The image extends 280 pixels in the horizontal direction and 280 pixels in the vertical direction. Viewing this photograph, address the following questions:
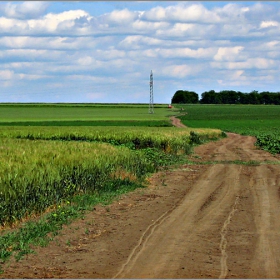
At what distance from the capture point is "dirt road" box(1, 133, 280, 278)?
29.7 ft

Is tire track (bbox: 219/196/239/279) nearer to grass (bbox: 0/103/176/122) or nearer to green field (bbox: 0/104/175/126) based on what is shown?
green field (bbox: 0/104/175/126)

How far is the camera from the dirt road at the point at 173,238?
9.05 metres

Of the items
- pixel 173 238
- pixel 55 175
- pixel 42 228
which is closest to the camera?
pixel 173 238

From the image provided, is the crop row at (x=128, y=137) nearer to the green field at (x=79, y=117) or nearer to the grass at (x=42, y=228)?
the grass at (x=42, y=228)

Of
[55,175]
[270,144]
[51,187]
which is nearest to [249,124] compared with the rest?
[270,144]

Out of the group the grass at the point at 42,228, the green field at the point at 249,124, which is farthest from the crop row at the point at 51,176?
the green field at the point at 249,124

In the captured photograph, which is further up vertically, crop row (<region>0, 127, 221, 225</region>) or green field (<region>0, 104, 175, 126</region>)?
crop row (<region>0, 127, 221, 225</region>)

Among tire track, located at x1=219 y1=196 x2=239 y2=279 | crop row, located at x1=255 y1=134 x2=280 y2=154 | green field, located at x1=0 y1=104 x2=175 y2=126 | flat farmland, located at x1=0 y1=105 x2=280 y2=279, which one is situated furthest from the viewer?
green field, located at x1=0 y1=104 x2=175 y2=126

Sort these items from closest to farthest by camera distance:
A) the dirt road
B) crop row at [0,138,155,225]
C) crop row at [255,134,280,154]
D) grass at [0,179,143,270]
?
1. the dirt road
2. grass at [0,179,143,270]
3. crop row at [0,138,155,225]
4. crop row at [255,134,280,154]

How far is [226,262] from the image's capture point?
371 inches

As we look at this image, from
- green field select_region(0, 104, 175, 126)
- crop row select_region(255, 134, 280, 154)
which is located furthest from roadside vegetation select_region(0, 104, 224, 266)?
green field select_region(0, 104, 175, 126)

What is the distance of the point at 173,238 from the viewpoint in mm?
11062

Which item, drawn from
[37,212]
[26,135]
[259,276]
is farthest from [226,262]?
[26,135]

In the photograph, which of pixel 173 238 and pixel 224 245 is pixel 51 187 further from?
pixel 224 245
